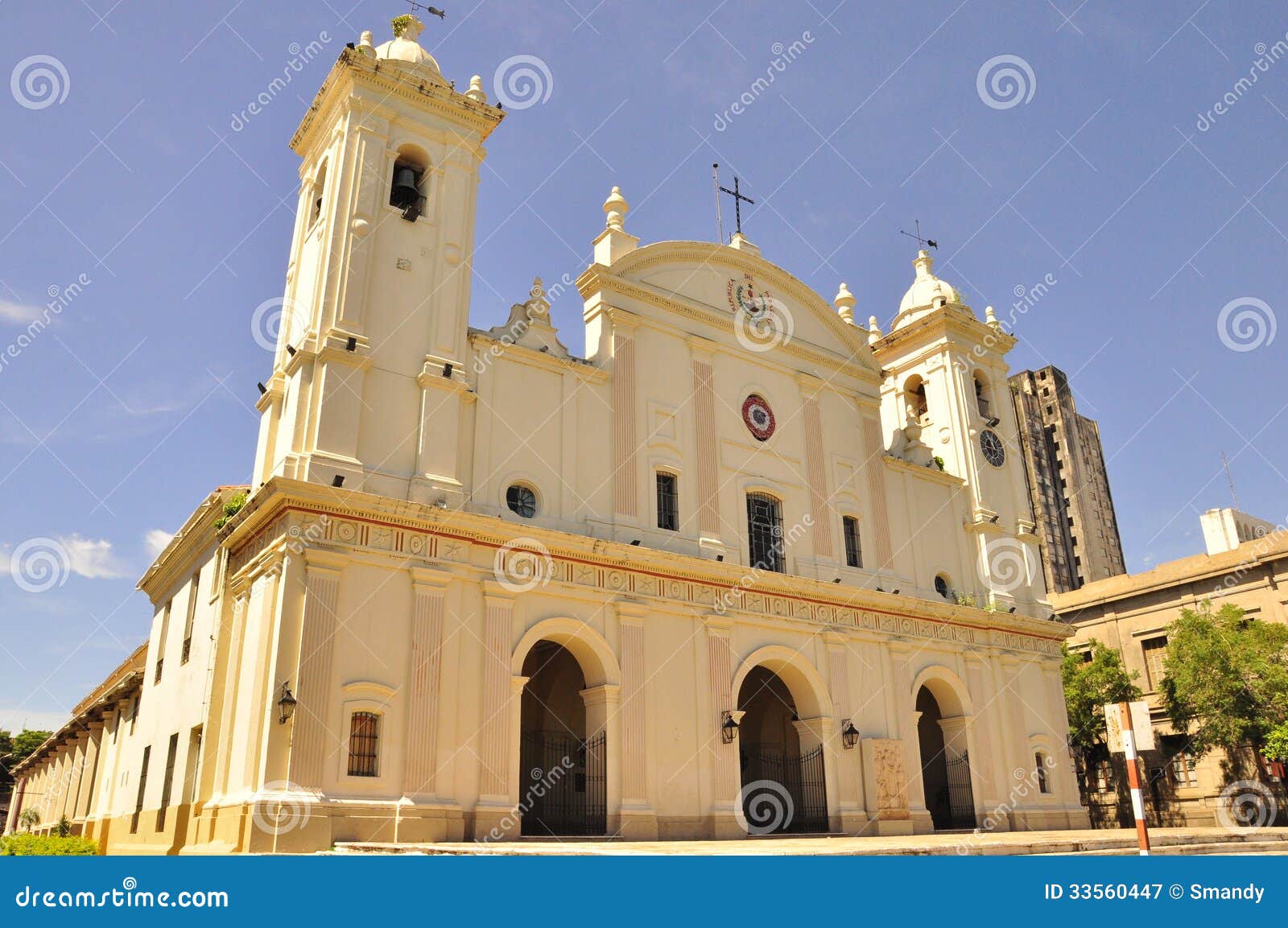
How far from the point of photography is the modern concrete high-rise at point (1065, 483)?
68.2 metres

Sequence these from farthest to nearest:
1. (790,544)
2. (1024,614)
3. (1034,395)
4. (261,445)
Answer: (1034,395), (1024,614), (790,544), (261,445)

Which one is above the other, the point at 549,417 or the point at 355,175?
the point at 355,175

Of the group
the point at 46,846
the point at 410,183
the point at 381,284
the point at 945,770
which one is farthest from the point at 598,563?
the point at 945,770

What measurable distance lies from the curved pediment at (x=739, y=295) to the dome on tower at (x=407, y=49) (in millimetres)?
5516

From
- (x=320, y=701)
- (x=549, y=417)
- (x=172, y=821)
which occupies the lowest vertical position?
(x=172, y=821)

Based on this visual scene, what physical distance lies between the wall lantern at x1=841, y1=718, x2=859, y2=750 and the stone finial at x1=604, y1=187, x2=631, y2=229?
41.3 ft

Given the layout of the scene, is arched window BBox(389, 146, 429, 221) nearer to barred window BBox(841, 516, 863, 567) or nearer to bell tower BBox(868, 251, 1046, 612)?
barred window BBox(841, 516, 863, 567)

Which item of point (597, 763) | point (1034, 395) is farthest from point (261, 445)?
point (1034, 395)

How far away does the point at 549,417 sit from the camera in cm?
1991

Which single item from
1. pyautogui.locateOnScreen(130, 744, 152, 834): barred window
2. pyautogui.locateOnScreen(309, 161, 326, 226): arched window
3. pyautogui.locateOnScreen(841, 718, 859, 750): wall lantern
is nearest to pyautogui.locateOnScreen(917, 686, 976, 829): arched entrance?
pyautogui.locateOnScreen(841, 718, 859, 750): wall lantern

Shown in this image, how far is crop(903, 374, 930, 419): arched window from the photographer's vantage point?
3028 centimetres

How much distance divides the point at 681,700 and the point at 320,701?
7247mm

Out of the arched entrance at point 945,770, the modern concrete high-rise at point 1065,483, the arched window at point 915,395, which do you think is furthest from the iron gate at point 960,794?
the modern concrete high-rise at point 1065,483

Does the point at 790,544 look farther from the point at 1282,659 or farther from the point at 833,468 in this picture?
the point at 1282,659
